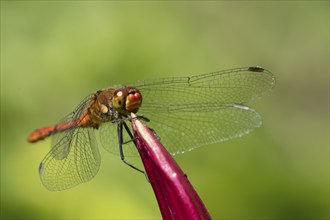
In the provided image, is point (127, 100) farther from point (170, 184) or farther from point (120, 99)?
point (170, 184)

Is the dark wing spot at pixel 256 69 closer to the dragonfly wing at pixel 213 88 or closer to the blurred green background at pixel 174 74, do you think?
the dragonfly wing at pixel 213 88

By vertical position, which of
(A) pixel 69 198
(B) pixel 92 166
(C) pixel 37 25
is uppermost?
(C) pixel 37 25

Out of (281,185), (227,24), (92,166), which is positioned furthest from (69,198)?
(227,24)

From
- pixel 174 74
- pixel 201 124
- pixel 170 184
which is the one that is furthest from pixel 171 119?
pixel 174 74

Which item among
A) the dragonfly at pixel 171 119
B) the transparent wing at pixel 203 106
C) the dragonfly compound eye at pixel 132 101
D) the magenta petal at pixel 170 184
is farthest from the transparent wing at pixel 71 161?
the magenta petal at pixel 170 184

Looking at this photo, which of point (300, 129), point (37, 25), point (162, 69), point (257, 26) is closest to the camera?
point (162, 69)

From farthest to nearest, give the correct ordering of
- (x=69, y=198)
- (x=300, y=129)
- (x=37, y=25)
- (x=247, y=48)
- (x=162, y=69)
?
(x=247, y=48) < (x=37, y=25) < (x=300, y=129) < (x=162, y=69) < (x=69, y=198)

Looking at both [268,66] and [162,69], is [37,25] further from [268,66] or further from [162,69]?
[268,66]
